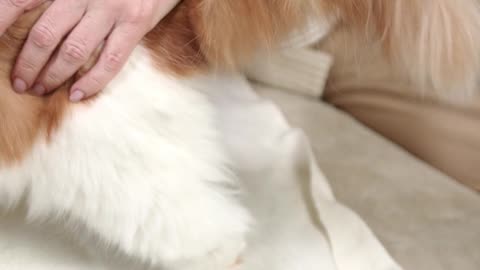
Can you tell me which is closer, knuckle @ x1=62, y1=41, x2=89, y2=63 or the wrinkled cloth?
knuckle @ x1=62, y1=41, x2=89, y2=63

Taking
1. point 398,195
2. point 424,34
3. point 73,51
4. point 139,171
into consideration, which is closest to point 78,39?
point 73,51

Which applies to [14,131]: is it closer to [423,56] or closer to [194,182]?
[194,182]

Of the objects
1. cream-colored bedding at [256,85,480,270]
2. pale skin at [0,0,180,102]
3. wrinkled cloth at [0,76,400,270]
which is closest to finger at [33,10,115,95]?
pale skin at [0,0,180,102]

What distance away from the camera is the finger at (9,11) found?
524 mm

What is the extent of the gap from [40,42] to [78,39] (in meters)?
0.04

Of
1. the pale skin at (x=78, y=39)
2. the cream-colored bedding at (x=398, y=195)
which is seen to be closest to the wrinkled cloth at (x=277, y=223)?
the cream-colored bedding at (x=398, y=195)

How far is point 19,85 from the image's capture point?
A: 0.55m

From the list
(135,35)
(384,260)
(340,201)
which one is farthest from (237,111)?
(135,35)

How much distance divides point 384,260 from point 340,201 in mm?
140

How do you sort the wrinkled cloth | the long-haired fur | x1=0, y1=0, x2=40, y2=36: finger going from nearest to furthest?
1. x1=0, y1=0, x2=40, y2=36: finger
2. the long-haired fur
3. the wrinkled cloth

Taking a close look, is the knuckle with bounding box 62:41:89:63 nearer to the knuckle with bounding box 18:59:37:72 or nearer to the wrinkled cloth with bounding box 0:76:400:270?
the knuckle with bounding box 18:59:37:72

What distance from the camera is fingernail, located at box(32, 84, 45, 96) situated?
557mm

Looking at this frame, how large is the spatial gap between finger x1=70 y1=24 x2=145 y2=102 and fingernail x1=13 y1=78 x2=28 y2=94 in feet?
0.14

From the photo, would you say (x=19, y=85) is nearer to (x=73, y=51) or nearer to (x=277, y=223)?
(x=73, y=51)
